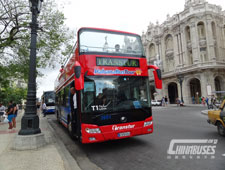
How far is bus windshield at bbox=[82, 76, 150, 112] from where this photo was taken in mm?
5082

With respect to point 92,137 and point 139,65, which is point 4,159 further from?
point 139,65

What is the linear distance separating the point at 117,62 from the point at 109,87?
36.5 inches

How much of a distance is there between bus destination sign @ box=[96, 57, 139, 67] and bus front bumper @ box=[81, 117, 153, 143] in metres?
1.95

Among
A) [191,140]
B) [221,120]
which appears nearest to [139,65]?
[191,140]

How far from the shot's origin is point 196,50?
32.2m

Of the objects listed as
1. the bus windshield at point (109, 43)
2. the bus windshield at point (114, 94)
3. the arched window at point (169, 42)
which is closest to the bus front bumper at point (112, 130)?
the bus windshield at point (114, 94)

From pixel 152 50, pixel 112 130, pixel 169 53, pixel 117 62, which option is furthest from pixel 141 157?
pixel 152 50

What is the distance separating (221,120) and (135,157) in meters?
3.99

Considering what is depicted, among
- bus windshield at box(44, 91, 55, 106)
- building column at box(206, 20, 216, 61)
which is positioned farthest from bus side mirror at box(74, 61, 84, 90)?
building column at box(206, 20, 216, 61)

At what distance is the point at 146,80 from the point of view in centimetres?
598

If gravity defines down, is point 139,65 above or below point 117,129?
above

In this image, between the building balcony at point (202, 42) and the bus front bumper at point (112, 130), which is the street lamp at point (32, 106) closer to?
the bus front bumper at point (112, 130)

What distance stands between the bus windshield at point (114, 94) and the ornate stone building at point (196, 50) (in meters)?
26.7

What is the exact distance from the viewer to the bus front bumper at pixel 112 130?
4.94 m
